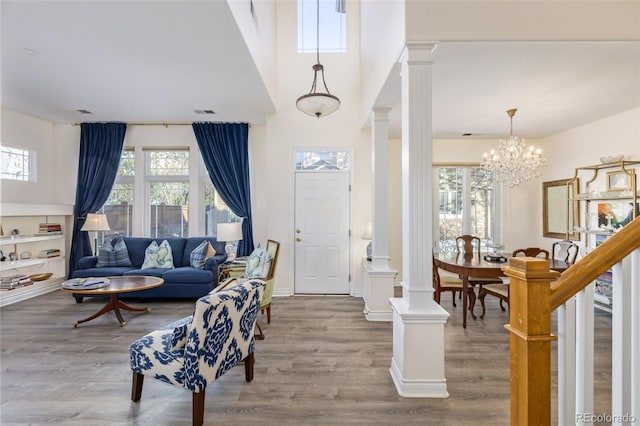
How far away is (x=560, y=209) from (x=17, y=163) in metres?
9.00

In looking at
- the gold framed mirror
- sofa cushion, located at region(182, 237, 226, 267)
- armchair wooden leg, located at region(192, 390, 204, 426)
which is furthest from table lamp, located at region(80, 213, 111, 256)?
the gold framed mirror

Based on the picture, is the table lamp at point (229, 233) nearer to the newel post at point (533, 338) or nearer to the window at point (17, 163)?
the window at point (17, 163)

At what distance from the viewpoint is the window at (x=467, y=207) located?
5691mm

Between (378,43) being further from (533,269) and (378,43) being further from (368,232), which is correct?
(533,269)

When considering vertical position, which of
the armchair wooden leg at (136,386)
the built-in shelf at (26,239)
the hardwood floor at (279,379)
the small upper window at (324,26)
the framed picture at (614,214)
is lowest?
the hardwood floor at (279,379)

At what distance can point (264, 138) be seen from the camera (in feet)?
17.9

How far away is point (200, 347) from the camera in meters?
1.96

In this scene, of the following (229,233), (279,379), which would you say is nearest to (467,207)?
(229,233)

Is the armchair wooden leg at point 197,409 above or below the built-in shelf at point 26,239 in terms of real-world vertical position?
below

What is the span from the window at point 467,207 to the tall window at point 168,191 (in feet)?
15.3

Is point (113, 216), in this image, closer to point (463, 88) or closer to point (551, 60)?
point (463, 88)

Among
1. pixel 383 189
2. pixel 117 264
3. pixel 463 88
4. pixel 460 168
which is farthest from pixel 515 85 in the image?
pixel 117 264

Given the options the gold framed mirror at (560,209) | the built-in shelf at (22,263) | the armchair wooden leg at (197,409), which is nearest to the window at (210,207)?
the built-in shelf at (22,263)

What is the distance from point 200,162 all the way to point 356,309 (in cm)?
372
